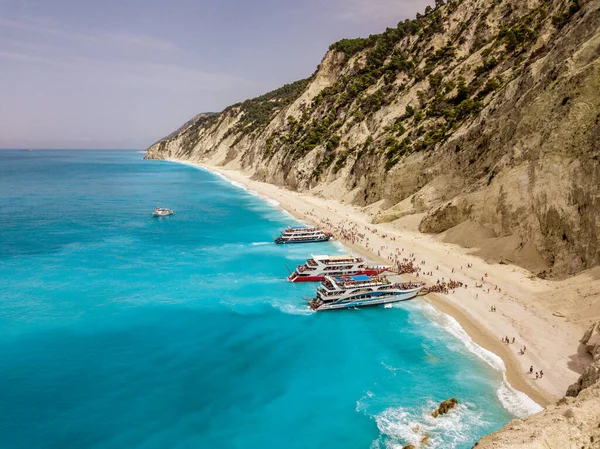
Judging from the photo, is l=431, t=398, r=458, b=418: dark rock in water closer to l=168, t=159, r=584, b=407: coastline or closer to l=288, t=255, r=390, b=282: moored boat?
l=168, t=159, r=584, b=407: coastline

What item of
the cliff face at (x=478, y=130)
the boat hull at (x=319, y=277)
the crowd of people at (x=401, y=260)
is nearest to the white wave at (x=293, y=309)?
the boat hull at (x=319, y=277)

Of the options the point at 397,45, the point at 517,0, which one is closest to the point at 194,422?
the point at 517,0

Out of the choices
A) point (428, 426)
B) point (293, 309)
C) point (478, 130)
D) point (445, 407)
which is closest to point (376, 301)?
point (293, 309)

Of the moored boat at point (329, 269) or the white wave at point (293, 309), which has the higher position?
the moored boat at point (329, 269)

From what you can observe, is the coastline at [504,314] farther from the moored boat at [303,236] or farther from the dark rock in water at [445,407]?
the dark rock in water at [445,407]

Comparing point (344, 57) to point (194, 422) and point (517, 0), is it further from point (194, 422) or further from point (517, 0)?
Result: point (194, 422)

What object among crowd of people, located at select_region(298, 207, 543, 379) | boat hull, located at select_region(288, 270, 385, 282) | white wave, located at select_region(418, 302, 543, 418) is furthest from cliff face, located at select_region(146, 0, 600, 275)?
boat hull, located at select_region(288, 270, 385, 282)
